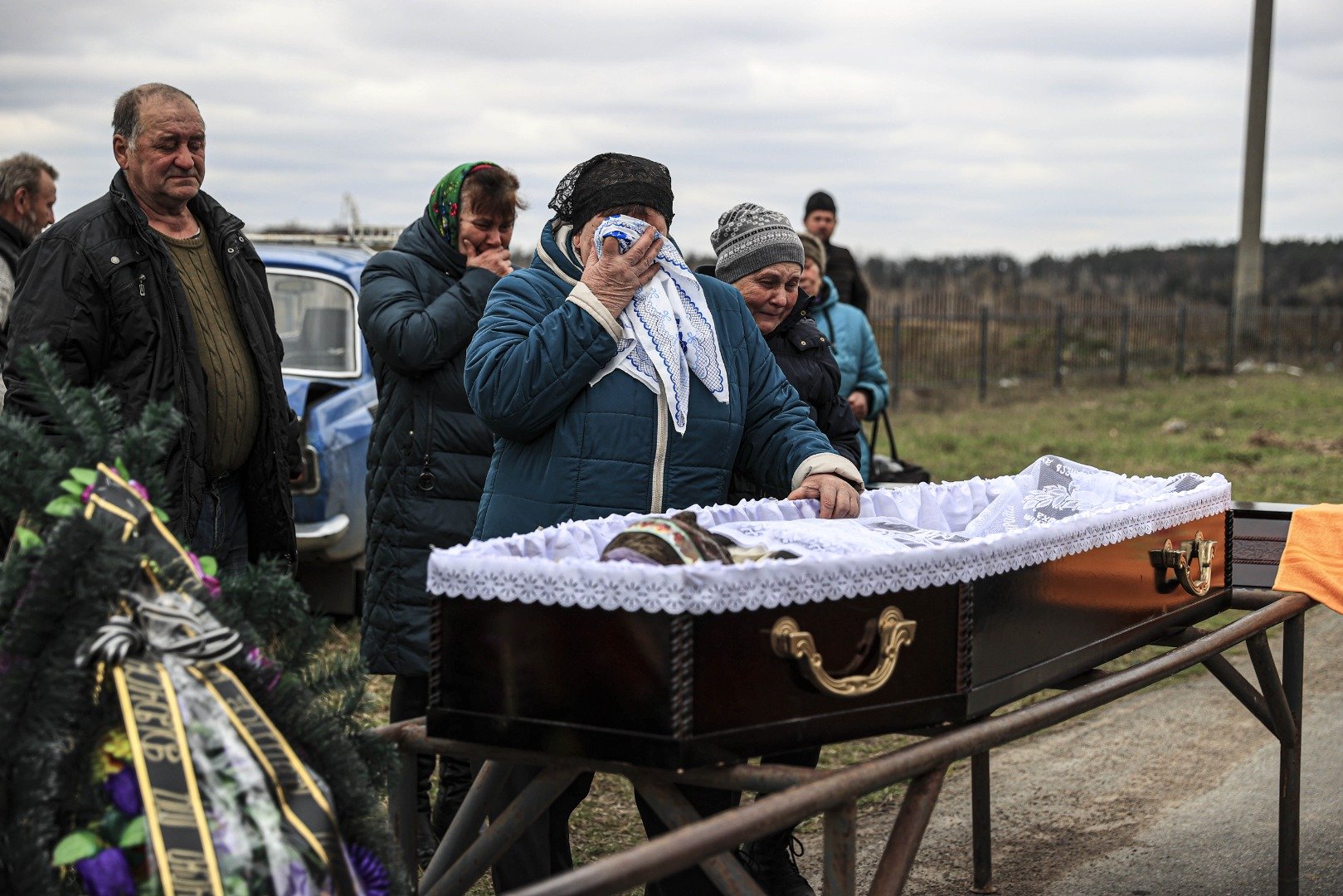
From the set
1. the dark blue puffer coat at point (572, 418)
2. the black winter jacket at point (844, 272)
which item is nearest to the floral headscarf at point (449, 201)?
the dark blue puffer coat at point (572, 418)

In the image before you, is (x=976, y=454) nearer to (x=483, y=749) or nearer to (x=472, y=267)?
(x=472, y=267)

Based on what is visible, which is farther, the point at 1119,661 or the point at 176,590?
the point at 1119,661

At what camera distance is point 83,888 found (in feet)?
5.11

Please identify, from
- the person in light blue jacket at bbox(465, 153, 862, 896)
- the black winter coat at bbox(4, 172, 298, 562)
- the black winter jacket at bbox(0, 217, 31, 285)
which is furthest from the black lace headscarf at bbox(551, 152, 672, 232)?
the black winter jacket at bbox(0, 217, 31, 285)

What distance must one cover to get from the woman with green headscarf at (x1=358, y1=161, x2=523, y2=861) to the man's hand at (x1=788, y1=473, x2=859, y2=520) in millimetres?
1237

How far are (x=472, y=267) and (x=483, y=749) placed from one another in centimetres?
215

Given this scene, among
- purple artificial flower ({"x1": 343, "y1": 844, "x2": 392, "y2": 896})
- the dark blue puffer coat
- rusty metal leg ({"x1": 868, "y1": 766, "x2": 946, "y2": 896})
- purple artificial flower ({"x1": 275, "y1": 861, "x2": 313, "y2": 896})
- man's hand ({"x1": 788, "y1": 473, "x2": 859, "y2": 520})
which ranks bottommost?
rusty metal leg ({"x1": 868, "y1": 766, "x2": 946, "y2": 896})

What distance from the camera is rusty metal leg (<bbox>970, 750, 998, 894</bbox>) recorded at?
3.86 meters

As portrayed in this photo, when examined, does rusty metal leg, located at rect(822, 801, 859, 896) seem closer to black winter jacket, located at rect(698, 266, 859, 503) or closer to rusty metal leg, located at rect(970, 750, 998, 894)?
black winter jacket, located at rect(698, 266, 859, 503)

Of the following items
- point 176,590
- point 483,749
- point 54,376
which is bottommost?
point 483,749

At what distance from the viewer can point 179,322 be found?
3.37 metres

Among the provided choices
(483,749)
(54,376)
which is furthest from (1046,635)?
(54,376)

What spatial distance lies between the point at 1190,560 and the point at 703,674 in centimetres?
160

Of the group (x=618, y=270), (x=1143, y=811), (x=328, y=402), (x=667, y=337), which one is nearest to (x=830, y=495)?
(x=667, y=337)
